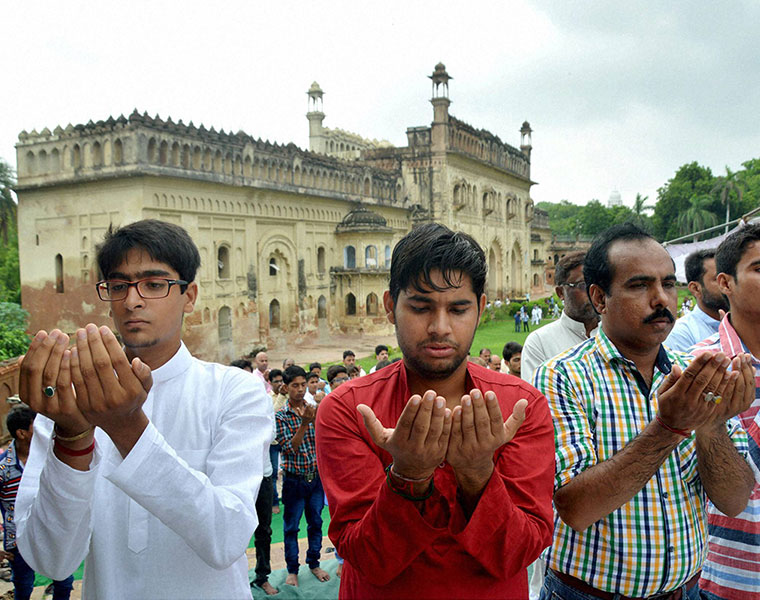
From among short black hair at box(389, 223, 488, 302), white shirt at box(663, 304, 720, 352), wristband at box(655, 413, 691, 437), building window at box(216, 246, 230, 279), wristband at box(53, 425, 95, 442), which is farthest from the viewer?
building window at box(216, 246, 230, 279)

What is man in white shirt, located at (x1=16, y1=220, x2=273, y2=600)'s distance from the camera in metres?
1.44

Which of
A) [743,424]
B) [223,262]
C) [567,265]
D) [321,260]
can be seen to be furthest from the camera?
[321,260]

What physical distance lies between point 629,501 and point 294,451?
3.74 m

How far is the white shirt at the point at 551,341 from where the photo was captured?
4113 mm

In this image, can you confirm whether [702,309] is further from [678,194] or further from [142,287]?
[678,194]

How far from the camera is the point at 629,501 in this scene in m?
2.07

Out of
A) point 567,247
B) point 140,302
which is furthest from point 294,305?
point 567,247

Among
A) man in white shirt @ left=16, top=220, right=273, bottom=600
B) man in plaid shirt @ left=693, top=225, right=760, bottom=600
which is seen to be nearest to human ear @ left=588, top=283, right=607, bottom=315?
man in plaid shirt @ left=693, top=225, right=760, bottom=600

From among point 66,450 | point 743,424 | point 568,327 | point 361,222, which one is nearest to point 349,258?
point 361,222

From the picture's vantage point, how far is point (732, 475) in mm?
2055

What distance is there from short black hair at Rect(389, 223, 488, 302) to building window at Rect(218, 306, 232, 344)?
20277 millimetres

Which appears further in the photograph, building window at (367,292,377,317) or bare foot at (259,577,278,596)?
building window at (367,292,377,317)

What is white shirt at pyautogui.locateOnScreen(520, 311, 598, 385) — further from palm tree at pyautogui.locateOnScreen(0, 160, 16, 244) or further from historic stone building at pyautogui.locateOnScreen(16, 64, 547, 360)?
palm tree at pyautogui.locateOnScreen(0, 160, 16, 244)

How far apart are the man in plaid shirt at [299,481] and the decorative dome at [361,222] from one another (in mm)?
21006
